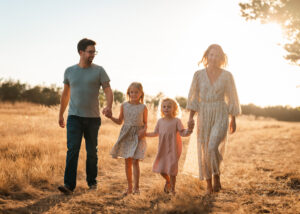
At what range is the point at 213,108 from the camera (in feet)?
15.6

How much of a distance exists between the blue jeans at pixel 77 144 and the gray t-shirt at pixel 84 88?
119mm

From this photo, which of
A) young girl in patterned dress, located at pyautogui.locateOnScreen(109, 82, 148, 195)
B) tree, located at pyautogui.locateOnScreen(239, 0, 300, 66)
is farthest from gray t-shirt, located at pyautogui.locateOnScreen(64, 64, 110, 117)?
tree, located at pyautogui.locateOnScreen(239, 0, 300, 66)

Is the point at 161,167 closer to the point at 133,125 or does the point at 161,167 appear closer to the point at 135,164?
the point at 135,164

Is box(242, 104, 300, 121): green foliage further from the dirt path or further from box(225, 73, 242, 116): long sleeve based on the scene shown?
box(225, 73, 242, 116): long sleeve

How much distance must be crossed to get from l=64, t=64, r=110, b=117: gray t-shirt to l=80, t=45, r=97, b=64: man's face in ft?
0.38

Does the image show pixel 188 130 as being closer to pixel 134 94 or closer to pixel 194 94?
pixel 194 94

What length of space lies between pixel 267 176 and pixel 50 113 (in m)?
12.2

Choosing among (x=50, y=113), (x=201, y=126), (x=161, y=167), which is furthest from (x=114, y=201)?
(x=50, y=113)

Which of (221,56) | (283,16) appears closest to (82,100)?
(221,56)

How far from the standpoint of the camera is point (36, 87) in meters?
31.3

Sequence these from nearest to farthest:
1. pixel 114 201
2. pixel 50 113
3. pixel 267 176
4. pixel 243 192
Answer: pixel 114 201, pixel 243 192, pixel 267 176, pixel 50 113

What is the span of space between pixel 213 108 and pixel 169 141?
2.58ft

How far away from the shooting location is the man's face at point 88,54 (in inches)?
194

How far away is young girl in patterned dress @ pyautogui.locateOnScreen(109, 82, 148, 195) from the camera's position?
16.0 ft
